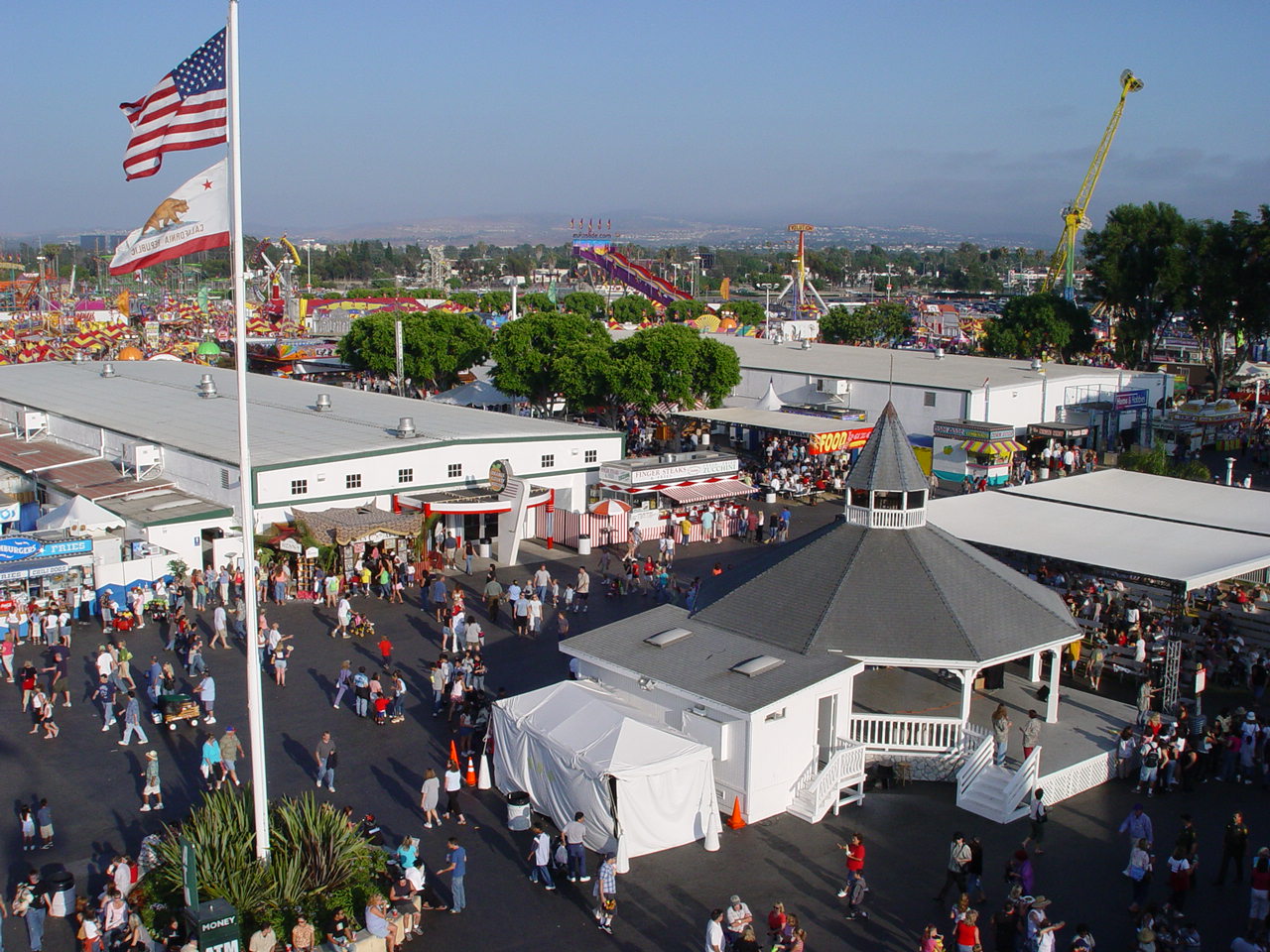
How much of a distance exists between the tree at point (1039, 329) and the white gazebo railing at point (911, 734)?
181 ft

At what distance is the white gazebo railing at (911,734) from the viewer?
1736cm

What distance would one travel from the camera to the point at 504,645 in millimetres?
23844

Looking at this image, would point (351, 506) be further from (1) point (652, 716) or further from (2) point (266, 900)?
(2) point (266, 900)

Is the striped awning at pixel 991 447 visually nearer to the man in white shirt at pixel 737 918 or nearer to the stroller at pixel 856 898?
the stroller at pixel 856 898

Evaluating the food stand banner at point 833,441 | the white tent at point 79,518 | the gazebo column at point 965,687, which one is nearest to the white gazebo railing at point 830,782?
the gazebo column at point 965,687

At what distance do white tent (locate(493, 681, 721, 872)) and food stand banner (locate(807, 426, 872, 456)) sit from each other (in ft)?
82.8

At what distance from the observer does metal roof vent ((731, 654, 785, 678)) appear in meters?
16.8

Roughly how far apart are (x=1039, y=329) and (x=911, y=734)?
55696 mm

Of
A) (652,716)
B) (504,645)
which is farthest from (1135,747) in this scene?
(504,645)

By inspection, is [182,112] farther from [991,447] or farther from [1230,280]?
[1230,280]

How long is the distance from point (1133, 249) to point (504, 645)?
179 ft

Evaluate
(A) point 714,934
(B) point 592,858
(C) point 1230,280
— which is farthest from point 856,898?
(C) point 1230,280

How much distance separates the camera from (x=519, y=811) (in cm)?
1562

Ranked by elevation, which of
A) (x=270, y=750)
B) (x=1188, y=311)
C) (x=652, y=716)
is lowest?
(x=270, y=750)
